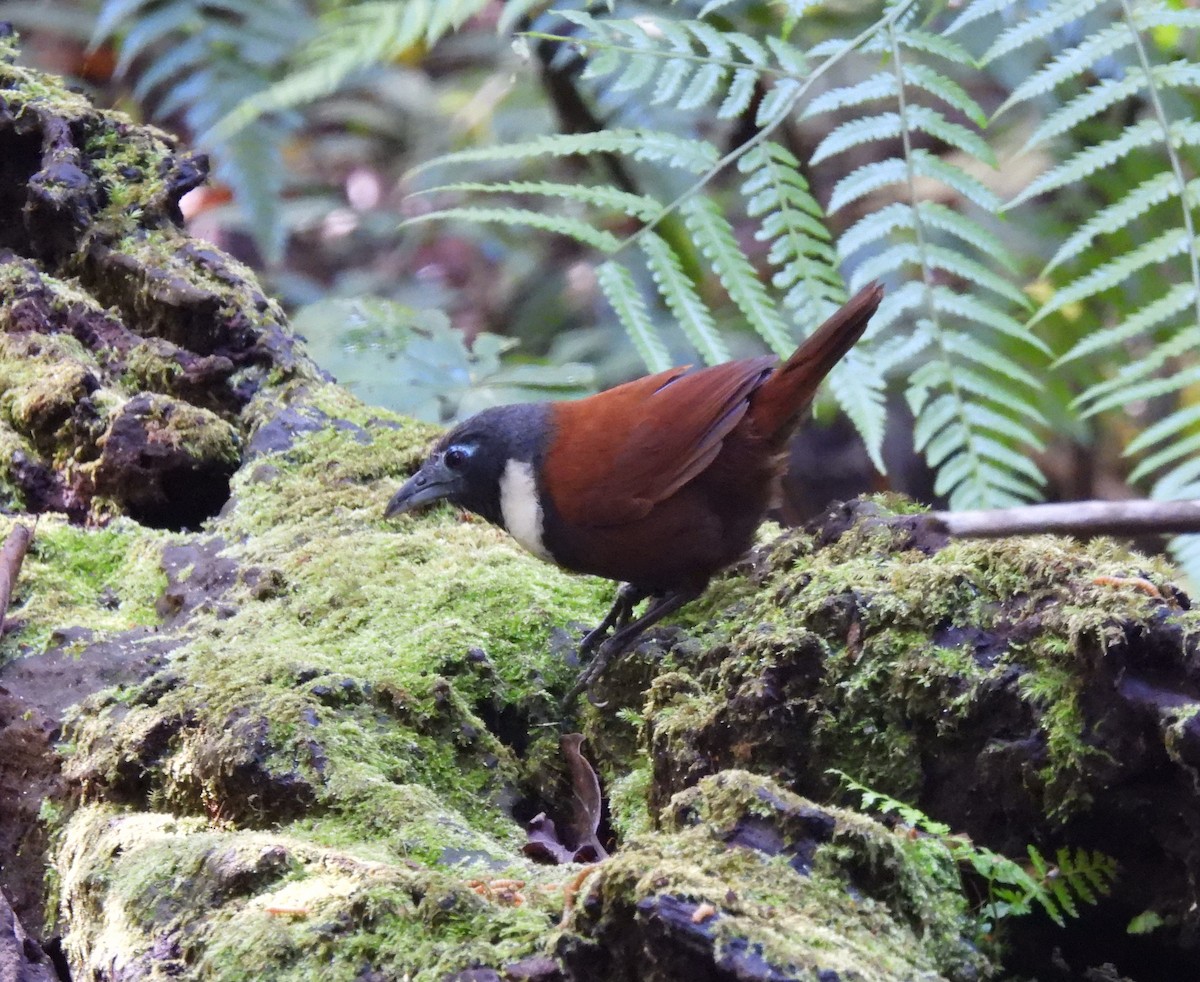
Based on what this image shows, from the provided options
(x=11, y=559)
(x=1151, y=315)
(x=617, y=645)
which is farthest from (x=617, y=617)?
(x=1151, y=315)

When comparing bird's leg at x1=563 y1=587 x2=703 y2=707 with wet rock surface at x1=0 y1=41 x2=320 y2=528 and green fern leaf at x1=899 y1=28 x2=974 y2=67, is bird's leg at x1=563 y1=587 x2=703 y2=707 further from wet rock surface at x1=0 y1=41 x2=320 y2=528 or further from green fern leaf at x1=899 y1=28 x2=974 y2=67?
green fern leaf at x1=899 y1=28 x2=974 y2=67

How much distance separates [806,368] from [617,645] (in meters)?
0.81

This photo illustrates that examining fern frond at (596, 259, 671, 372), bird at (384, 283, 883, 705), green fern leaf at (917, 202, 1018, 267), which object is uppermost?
green fern leaf at (917, 202, 1018, 267)

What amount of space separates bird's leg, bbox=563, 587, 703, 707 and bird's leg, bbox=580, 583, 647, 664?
1.4 inches

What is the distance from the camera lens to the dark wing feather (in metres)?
2.66

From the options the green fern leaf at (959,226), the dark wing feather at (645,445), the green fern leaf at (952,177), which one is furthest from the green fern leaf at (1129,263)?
the dark wing feather at (645,445)

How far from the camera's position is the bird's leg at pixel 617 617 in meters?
2.51

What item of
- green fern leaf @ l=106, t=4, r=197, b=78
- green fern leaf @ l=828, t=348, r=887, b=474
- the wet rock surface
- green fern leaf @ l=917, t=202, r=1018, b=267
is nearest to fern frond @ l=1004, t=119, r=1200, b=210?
green fern leaf @ l=917, t=202, r=1018, b=267

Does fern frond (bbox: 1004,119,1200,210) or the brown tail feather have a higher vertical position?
fern frond (bbox: 1004,119,1200,210)

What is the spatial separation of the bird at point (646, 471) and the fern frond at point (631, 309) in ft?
0.97

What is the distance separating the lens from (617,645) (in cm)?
234

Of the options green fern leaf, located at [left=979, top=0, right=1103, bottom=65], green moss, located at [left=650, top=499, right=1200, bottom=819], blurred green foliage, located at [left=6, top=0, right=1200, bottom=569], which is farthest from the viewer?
blurred green foliage, located at [left=6, top=0, right=1200, bottom=569]

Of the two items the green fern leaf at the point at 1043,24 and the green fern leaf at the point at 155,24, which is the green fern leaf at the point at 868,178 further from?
the green fern leaf at the point at 155,24

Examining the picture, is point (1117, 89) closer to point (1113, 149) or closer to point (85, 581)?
point (1113, 149)
